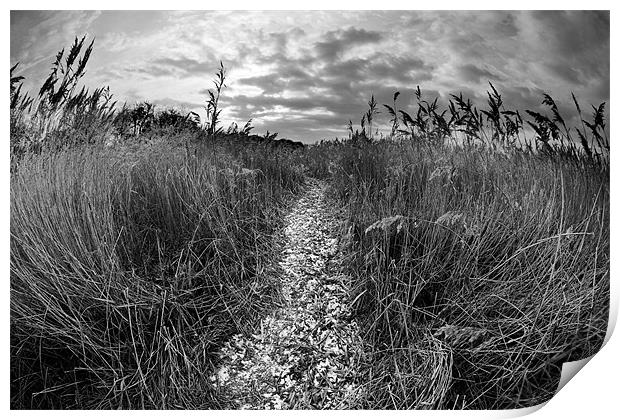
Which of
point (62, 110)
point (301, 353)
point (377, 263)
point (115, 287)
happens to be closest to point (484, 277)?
point (377, 263)

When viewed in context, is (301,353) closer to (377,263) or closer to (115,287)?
(377,263)

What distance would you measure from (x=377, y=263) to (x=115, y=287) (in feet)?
3.98

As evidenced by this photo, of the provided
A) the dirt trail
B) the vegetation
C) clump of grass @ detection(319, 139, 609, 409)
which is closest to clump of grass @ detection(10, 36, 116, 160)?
the vegetation

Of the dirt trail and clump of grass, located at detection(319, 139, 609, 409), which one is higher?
clump of grass, located at detection(319, 139, 609, 409)

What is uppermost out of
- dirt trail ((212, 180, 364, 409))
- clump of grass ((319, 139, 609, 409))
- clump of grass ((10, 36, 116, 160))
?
clump of grass ((10, 36, 116, 160))

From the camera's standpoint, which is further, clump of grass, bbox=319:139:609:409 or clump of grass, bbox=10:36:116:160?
clump of grass, bbox=10:36:116:160

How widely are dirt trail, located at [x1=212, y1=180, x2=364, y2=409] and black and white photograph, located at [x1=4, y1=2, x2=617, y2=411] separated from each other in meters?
0.01

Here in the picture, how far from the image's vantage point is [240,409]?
5.06 ft

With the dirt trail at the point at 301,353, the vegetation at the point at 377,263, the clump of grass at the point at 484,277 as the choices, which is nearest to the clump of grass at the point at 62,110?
the vegetation at the point at 377,263

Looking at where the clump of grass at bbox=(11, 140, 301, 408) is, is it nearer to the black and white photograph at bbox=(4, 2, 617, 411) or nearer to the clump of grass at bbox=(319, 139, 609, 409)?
the black and white photograph at bbox=(4, 2, 617, 411)

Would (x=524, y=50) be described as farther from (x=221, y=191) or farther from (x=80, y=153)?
(x=80, y=153)

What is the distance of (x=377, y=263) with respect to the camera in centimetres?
185

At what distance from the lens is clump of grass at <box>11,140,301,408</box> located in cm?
154

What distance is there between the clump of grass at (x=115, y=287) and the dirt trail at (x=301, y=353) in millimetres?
98
